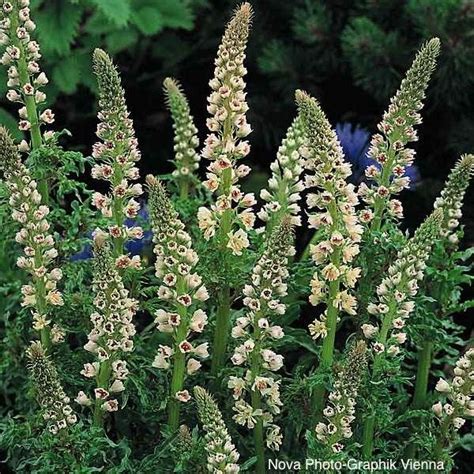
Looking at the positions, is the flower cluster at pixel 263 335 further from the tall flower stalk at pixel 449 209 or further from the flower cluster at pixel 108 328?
the tall flower stalk at pixel 449 209

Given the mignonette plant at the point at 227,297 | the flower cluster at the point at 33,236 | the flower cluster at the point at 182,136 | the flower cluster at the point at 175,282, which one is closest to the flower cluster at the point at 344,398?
the mignonette plant at the point at 227,297

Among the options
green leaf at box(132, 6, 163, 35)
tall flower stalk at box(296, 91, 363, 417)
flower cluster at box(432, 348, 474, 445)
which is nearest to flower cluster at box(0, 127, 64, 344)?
tall flower stalk at box(296, 91, 363, 417)

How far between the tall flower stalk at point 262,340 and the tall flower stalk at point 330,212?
0.07 metres

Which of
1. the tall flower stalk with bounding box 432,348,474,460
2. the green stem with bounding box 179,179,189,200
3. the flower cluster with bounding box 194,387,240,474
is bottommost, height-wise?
the flower cluster with bounding box 194,387,240,474

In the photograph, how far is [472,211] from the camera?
2.58 metres

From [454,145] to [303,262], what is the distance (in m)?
1.09

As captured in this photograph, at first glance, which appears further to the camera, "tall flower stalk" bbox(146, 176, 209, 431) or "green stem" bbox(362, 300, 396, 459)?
"green stem" bbox(362, 300, 396, 459)

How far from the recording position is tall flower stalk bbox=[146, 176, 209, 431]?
138 centimetres

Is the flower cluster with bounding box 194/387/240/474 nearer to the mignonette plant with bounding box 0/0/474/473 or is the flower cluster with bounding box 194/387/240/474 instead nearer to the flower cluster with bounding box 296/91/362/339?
the mignonette plant with bounding box 0/0/474/473

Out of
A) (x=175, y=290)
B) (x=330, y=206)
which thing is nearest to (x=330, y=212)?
(x=330, y=206)

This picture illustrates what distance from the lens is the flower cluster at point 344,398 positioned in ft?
4.48

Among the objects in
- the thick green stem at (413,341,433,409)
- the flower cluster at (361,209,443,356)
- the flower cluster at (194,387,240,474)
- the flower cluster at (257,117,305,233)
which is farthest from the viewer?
the thick green stem at (413,341,433,409)

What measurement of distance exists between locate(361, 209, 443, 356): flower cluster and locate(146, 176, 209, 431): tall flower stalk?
290mm

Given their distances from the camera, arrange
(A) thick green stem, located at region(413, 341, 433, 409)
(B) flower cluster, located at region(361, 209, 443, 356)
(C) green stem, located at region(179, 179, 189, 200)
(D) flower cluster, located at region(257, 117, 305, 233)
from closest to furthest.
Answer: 1. (B) flower cluster, located at region(361, 209, 443, 356)
2. (D) flower cluster, located at region(257, 117, 305, 233)
3. (A) thick green stem, located at region(413, 341, 433, 409)
4. (C) green stem, located at region(179, 179, 189, 200)
